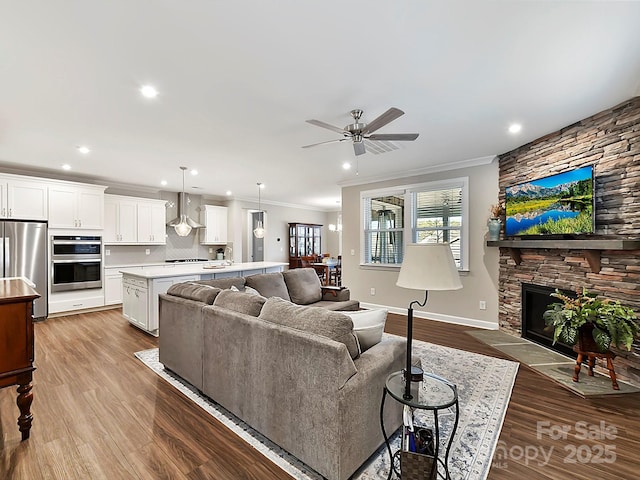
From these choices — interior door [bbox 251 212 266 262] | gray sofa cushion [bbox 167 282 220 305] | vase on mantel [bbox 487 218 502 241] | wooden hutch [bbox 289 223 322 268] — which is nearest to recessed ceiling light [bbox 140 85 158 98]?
gray sofa cushion [bbox 167 282 220 305]

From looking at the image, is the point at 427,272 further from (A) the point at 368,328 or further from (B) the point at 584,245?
(B) the point at 584,245

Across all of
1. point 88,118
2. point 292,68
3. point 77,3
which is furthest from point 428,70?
point 88,118

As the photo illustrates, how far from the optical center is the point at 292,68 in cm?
226

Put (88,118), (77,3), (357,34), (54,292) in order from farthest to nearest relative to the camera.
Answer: (54,292) → (88,118) → (357,34) → (77,3)

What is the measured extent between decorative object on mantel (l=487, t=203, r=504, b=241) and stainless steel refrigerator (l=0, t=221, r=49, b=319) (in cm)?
703

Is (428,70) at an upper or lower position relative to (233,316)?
upper

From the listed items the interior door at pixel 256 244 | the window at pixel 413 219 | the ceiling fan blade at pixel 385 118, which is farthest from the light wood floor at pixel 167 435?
the interior door at pixel 256 244

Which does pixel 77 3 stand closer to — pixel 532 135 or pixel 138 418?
pixel 138 418

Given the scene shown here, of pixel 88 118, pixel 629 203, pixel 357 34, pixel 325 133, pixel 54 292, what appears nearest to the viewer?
pixel 357 34

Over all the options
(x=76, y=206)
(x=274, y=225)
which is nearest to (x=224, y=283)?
(x=76, y=206)

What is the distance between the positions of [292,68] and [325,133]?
1.34 m

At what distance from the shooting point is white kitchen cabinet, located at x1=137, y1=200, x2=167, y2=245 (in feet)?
21.5

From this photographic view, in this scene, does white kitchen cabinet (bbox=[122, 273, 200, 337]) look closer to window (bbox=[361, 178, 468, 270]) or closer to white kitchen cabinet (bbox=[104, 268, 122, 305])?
white kitchen cabinet (bbox=[104, 268, 122, 305])

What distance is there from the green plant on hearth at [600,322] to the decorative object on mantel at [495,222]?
1599 mm
